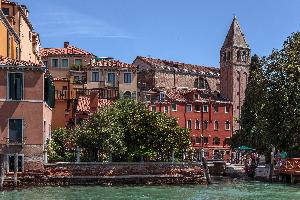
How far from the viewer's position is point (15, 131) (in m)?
33.8

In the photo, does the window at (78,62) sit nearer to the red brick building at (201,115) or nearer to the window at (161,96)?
the red brick building at (201,115)

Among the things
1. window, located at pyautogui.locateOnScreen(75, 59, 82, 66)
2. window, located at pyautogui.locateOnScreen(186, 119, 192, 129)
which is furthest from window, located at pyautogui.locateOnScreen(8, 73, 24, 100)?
window, located at pyautogui.locateOnScreen(186, 119, 192, 129)

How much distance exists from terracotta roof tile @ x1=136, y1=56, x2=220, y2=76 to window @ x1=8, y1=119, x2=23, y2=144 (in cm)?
4936

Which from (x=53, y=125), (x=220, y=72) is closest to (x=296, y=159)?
(x=53, y=125)

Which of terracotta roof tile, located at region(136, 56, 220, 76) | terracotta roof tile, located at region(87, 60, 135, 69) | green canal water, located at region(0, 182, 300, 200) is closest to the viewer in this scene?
green canal water, located at region(0, 182, 300, 200)

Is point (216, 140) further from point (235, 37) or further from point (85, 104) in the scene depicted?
point (85, 104)

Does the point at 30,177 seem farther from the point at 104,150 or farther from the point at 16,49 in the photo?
the point at 16,49

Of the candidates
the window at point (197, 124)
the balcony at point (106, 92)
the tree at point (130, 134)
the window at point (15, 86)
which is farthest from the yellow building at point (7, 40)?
the window at point (197, 124)

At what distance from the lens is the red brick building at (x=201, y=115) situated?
70281mm

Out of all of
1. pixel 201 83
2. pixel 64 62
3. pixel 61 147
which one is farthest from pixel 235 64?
pixel 61 147

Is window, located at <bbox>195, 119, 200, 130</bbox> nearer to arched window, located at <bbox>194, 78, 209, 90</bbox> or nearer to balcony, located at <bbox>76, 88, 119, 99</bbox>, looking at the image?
arched window, located at <bbox>194, 78, 209, 90</bbox>

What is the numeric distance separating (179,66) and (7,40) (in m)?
49.5

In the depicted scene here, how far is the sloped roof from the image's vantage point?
92312mm

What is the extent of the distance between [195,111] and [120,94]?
15.6 metres
